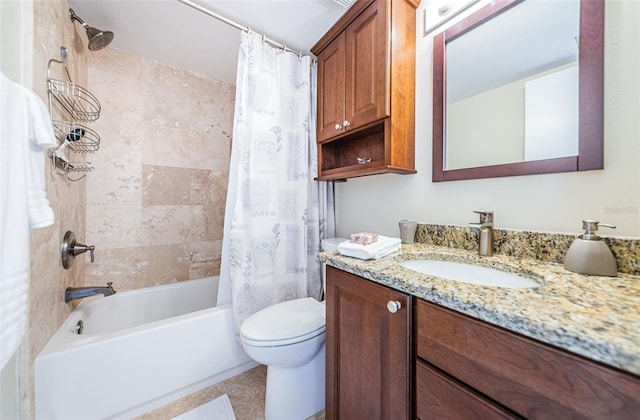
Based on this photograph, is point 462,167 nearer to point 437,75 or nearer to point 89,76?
point 437,75

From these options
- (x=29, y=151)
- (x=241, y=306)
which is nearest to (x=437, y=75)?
(x=29, y=151)

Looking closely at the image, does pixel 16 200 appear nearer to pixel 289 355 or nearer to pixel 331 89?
pixel 289 355

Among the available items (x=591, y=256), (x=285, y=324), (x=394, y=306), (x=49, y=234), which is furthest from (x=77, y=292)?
(x=591, y=256)

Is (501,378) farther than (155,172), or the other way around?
(155,172)

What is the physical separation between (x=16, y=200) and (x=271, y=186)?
104 cm

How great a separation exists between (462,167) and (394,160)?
309 mm

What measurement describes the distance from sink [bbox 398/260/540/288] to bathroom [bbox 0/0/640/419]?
0.80 feet

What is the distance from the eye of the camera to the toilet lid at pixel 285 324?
105cm

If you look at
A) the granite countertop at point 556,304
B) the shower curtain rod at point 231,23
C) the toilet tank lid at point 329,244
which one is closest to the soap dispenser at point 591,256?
the granite countertop at point 556,304

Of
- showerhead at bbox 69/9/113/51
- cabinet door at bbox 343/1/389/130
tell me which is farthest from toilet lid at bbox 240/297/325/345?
showerhead at bbox 69/9/113/51

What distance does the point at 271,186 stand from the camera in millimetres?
1516

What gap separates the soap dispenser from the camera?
0.63 meters

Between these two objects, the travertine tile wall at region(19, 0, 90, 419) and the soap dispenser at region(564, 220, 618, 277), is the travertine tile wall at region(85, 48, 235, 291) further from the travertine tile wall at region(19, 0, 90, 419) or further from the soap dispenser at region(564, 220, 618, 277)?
the soap dispenser at region(564, 220, 618, 277)

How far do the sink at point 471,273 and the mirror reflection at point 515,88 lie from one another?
46cm
